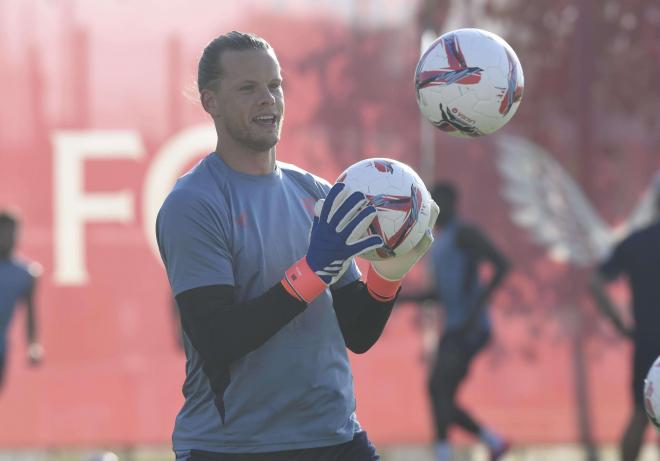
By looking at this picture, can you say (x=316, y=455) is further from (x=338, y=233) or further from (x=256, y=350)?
(x=338, y=233)

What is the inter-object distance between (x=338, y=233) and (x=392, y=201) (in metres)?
0.20

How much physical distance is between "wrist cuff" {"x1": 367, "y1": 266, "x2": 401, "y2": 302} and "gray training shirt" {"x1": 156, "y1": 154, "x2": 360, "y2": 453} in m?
0.18

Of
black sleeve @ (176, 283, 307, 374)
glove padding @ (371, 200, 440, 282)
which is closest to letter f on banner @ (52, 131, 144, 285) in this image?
glove padding @ (371, 200, 440, 282)

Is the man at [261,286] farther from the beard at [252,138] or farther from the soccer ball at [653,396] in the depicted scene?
the soccer ball at [653,396]

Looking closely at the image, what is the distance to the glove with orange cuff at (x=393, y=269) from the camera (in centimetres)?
375

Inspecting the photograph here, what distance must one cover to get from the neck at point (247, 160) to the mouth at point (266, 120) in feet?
0.24

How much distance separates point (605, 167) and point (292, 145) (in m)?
2.36

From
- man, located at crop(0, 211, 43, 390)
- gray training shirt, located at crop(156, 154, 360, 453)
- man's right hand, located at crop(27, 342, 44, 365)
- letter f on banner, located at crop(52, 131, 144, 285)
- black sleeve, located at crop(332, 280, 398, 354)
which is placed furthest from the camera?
letter f on banner, located at crop(52, 131, 144, 285)

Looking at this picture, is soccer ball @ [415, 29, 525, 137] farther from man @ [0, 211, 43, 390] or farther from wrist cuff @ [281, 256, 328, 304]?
man @ [0, 211, 43, 390]

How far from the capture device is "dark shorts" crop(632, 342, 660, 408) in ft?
23.2

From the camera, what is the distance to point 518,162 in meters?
10.4

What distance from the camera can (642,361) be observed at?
712cm

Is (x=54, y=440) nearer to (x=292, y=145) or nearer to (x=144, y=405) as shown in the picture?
(x=144, y=405)

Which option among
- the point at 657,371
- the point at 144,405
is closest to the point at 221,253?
the point at 657,371
